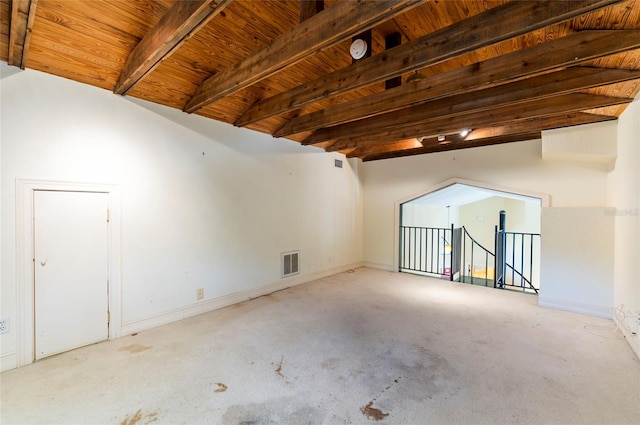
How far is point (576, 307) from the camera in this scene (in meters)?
3.70

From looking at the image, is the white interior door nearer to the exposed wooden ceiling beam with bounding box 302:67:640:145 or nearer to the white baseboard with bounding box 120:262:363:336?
the white baseboard with bounding box 120:262:363:336

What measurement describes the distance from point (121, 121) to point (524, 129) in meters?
5.49

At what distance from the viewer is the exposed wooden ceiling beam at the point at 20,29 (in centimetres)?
171

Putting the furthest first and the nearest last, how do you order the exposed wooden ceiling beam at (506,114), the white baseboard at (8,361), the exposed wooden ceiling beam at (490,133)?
the exposed wooden ceiling beam at (490,133)
the exposed wooden ceiling beam at (506,114)
the white baseboard at (8,361)

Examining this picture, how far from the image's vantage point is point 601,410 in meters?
1.88

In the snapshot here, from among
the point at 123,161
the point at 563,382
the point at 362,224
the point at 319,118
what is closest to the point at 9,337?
the point at 123,161

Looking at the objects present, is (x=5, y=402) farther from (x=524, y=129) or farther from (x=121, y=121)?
(x=524, y=129)

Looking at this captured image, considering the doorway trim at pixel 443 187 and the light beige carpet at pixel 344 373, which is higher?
the doorway trim at pixel 443 187

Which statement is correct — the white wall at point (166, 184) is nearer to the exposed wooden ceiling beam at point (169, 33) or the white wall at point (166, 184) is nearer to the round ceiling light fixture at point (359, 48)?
the exposed wooden ceiling beam at point (169, 33)

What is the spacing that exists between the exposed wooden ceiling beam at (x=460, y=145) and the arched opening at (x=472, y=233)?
0.70m

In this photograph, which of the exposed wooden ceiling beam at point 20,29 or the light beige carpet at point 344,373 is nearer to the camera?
the exposed wooden ceiling beam at point 20,29

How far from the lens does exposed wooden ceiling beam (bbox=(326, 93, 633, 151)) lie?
3.07m

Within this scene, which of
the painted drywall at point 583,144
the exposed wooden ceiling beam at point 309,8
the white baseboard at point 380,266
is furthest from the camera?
the white baseboard at point 380,266

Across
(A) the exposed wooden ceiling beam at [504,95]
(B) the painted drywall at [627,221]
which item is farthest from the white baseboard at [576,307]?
(A) the exposed wooden ceiling beam at [504,95]
